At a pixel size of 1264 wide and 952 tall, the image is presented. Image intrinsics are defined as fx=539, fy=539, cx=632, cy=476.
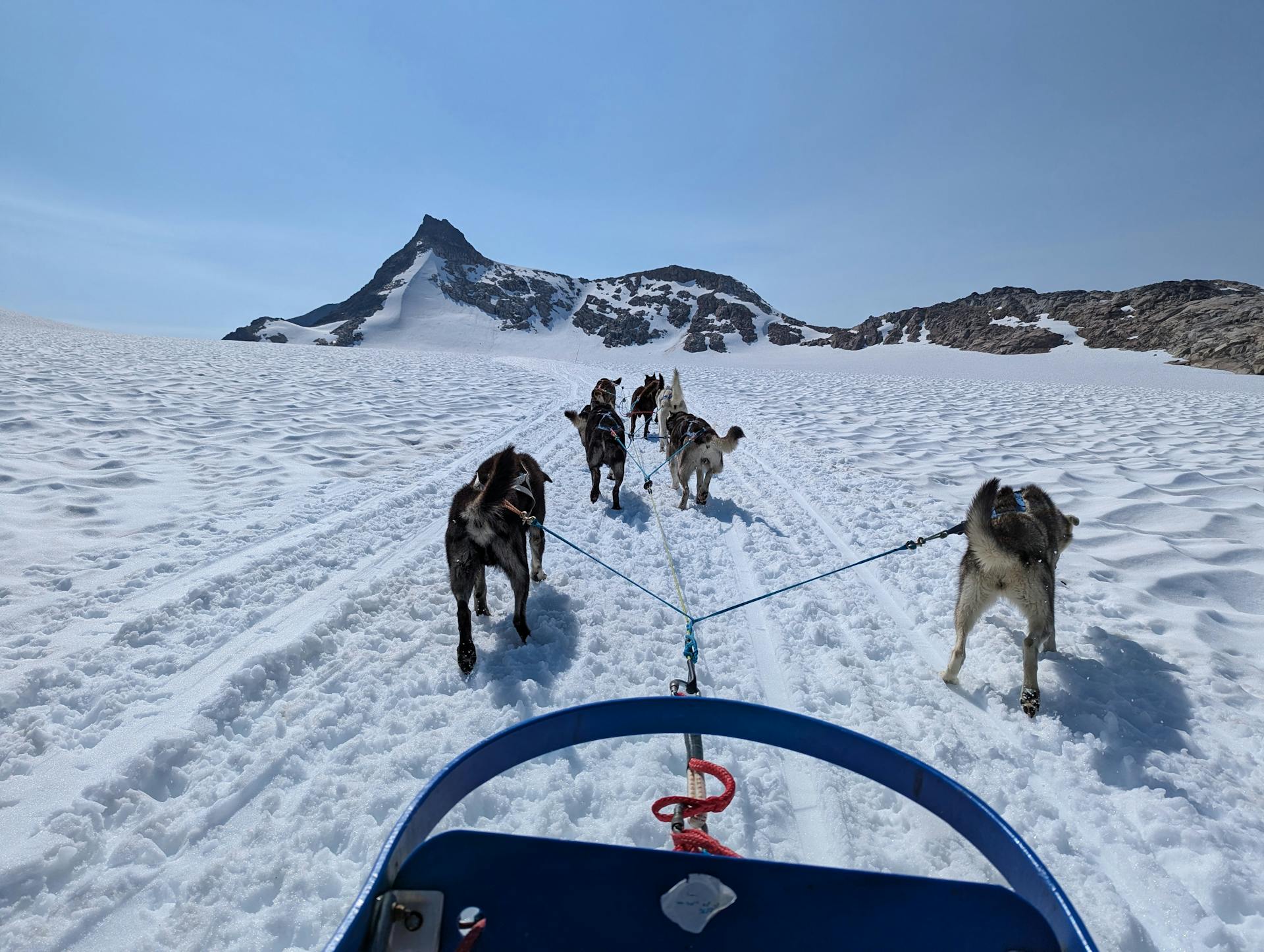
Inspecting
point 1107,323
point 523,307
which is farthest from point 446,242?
point 1107,323

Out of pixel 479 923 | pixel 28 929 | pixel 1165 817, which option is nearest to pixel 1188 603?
pixel 1165 817

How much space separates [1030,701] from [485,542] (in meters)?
3.16

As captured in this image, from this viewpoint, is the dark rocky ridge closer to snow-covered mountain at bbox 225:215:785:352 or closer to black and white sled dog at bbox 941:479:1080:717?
snow-covered mountain at bbox 225:215:785:352

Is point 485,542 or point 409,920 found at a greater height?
point 485,542

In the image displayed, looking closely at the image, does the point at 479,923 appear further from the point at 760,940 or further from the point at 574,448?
the point at 574,448

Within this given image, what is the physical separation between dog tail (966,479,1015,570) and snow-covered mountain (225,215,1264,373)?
4290cm

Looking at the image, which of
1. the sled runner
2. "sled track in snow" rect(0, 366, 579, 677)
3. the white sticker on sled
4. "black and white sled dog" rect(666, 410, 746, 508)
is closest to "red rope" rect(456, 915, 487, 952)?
the sled runner

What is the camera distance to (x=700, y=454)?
22.2 feet

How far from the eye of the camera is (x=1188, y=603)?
4004 millimetres

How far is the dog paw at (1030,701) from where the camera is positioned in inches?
113

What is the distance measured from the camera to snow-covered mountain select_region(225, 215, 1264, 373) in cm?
4391

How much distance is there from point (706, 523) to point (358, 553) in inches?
140

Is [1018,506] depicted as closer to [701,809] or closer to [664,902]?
[701,809]

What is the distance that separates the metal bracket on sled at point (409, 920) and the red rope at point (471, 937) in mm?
67
